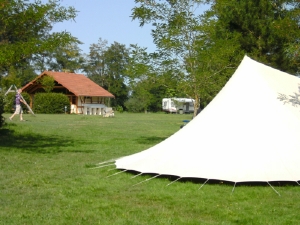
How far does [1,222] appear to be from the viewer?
5410 mm

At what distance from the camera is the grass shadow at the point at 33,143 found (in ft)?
40.9

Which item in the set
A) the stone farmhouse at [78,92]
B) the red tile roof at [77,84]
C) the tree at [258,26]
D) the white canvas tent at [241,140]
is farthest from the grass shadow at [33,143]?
the red tile roof at [77,84]

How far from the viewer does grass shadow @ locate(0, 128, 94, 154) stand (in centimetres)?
1246

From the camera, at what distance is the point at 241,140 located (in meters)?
7.74

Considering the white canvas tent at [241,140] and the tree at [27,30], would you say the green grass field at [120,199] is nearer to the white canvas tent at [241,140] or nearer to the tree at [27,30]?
the white canvas tent at [241,140]

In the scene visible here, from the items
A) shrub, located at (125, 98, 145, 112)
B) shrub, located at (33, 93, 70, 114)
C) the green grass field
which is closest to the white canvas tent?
the green grass field

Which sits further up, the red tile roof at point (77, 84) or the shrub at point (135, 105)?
the red tile roof at point (77, 84)

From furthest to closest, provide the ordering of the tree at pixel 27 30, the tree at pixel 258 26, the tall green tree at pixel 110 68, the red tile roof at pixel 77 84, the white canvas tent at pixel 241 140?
the tall green tree at pixel 110 68, the red tile roof at pixel 77 84, the tree at pixel 258 26, the tree at pixel 27 30, the white canvas tent at pixel 241 140

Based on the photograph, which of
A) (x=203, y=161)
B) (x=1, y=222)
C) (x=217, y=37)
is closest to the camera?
(x=1, y=222)

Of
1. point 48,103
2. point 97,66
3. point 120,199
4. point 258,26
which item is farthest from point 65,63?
point 120,199

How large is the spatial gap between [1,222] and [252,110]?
4.55 meters

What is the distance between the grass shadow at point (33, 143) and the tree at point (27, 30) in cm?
215

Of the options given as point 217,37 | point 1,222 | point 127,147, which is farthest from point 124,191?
point 217,37

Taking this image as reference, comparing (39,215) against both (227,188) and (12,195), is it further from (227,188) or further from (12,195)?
(227,188)
